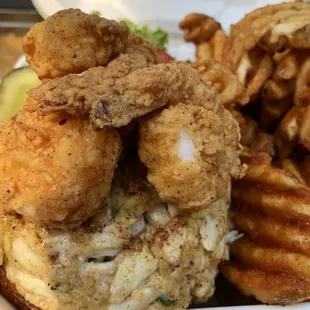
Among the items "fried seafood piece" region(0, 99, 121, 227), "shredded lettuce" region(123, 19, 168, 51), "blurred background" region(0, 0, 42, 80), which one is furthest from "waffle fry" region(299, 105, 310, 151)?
"blurred background" region(0, 0, 42, 80)

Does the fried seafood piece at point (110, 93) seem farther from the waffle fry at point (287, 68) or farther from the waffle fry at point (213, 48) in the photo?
the waffle fry at point (213, 48)

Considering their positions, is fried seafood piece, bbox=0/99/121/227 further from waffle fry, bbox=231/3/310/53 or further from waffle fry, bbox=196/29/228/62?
waffle fry, bbox=196/29/228/62

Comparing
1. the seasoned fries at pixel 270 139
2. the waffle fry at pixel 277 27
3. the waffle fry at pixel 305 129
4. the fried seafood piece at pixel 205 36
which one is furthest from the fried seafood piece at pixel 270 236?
the fried seafood piece at pixel 205 36

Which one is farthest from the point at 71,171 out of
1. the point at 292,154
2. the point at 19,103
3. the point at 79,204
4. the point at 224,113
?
the point at 292,154

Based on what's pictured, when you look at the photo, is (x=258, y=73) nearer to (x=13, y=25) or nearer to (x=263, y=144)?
(x=263, y=144)

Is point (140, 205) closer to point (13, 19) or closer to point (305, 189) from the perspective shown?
point (305, 189)

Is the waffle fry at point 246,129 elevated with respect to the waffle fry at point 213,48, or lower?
lower
